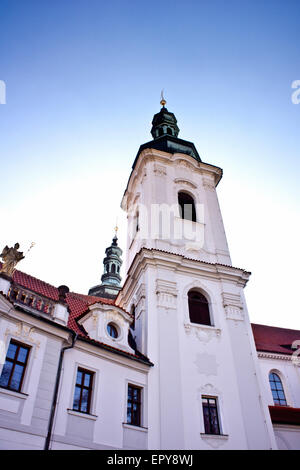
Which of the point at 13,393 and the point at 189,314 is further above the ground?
the point at 189,314

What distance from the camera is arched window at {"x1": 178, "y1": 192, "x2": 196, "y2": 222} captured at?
19117mm

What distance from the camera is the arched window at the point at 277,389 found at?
2025 centimetres

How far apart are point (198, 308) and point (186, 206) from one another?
20.2 ft

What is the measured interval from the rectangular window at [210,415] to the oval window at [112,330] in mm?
3620

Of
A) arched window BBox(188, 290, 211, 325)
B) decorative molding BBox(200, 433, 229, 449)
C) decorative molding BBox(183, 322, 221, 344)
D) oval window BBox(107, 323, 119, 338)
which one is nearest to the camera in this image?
decorative molding BBox(200, 433, 229, 449)

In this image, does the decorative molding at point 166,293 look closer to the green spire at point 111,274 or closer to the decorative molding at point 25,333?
the decorative molding at point 25,333

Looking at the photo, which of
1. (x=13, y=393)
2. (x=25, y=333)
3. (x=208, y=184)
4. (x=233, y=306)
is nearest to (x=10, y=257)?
(x=25, y=333)

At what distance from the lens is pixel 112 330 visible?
526 inches

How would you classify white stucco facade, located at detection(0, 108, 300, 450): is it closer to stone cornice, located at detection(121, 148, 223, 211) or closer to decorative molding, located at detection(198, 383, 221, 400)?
decorative molding, located at detection(198, 383, 221, 400)

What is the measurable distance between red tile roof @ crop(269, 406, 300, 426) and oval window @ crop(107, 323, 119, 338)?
6.41 meters

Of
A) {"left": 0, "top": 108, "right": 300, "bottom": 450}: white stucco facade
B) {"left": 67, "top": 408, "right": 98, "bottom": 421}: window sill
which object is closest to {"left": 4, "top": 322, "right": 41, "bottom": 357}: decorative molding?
{"left": 0, "top": 108, "right": 300, "bottom": 450}: white stucco facade

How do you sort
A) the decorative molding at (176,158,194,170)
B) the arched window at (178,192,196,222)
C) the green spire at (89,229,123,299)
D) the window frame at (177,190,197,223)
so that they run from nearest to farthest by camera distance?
the window frame at (177,190,197,223)
the arched window at (178,192,196,222)
the decorative molding at (176,158,194,170)
the green spire at (89,229,123,299)

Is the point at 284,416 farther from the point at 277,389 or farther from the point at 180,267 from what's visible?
the point at 277,389

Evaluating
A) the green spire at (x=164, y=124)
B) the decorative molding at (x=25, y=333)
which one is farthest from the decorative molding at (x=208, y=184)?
the decorative molding at (x=25, y=333)
